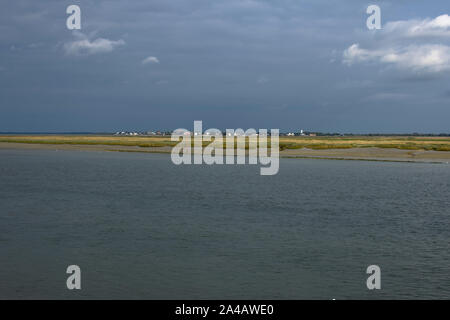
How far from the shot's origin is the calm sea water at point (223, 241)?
576 inches

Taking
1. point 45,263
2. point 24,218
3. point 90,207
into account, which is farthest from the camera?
point 90,207

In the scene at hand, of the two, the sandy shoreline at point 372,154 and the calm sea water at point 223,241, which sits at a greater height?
the sandy shoreline at point 372,154

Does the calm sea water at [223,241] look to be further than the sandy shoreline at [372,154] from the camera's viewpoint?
No

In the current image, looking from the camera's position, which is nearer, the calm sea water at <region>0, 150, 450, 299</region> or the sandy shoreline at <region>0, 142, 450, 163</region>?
the calm sea water at <region>0, 150, 450, 299</region>

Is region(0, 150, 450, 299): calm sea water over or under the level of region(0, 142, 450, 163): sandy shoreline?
under

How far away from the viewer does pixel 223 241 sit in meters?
20.1

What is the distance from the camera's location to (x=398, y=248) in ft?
63.6

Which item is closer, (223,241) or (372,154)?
(223,241)

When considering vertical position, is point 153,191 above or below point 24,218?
above

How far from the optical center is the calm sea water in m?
14.6

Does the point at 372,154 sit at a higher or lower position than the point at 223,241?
higher
